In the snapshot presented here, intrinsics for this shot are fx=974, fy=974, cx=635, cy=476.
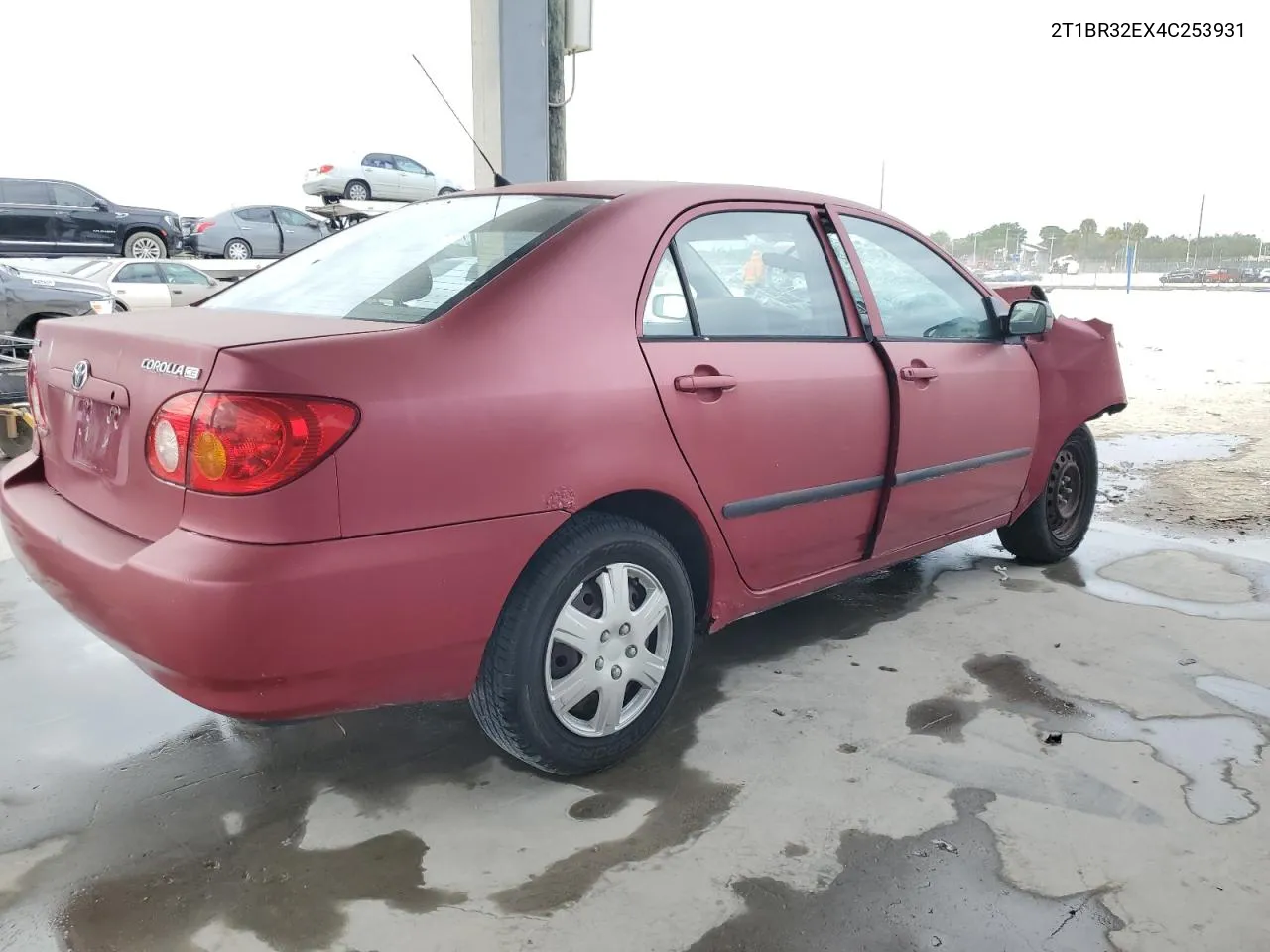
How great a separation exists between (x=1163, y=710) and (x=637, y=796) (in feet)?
5.41

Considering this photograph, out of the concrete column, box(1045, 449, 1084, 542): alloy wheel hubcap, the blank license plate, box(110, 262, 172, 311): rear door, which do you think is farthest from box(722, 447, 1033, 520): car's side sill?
box(110, 262, 172, 311): rear door

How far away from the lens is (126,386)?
2133 millimetres

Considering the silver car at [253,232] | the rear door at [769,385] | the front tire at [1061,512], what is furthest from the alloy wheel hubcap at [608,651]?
the silver car at [253,232]

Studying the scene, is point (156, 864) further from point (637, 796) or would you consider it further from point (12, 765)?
point (637, 796)

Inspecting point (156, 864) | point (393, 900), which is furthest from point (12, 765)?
point (393, 900)

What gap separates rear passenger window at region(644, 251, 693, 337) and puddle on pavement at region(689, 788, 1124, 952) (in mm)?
1321

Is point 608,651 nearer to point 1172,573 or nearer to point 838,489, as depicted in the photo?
point 838,489

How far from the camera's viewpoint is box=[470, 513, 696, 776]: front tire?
225cm

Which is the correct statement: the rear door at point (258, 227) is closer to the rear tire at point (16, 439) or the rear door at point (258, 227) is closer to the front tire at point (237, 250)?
the front tire at point (237, 250)

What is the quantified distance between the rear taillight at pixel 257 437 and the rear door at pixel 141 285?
43.0 ft

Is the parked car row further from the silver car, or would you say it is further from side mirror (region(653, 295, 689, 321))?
side mirror (region(653, 295, 689, 321))

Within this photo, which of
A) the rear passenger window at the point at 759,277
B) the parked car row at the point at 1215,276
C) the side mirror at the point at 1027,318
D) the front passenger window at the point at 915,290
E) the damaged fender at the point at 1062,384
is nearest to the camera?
the rear passenger window at the point at 759,277

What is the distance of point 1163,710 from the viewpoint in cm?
290

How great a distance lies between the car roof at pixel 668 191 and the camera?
107 inches
